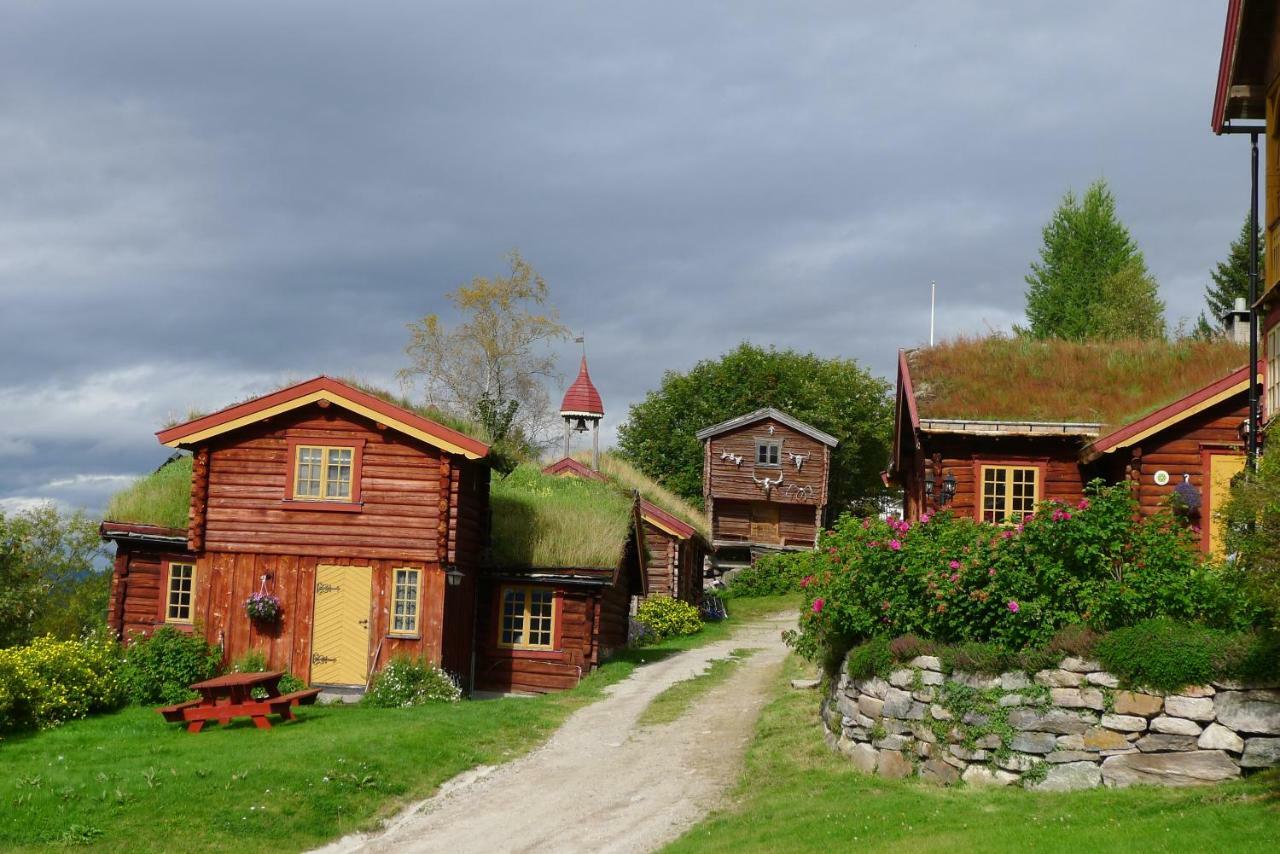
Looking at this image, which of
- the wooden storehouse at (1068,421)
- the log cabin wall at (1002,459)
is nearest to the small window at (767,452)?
the wooden storehouse at (1068,421)

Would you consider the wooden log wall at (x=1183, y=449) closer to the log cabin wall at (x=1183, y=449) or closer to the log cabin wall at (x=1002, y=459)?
the log cabin wall at (x=1183, y=449)

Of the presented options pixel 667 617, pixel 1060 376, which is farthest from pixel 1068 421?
pixel 667 617

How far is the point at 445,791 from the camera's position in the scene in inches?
688

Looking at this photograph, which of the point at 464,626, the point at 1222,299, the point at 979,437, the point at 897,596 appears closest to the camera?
the point at 897,596

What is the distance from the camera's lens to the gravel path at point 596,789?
15.0 metres

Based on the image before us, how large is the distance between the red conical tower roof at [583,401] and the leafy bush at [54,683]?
72.0ft

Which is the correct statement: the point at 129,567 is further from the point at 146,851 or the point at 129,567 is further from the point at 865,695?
the point at 865,695

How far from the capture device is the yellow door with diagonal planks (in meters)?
24.2

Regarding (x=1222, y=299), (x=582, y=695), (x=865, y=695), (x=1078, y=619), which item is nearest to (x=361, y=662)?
(x=582, y=695)

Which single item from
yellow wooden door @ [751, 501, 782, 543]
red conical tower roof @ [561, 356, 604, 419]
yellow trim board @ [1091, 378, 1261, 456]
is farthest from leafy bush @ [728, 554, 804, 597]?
yellow trim board @ [1091, 378, 1261, 456]

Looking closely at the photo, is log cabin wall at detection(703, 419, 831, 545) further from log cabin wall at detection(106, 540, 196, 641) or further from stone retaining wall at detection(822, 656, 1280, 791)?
stone retaining wall at detection(822, 656, 1280, 791)

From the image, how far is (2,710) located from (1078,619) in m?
16.9

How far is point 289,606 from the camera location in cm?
2444

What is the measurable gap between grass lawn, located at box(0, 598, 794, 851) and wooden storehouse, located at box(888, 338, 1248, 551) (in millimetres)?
9149
